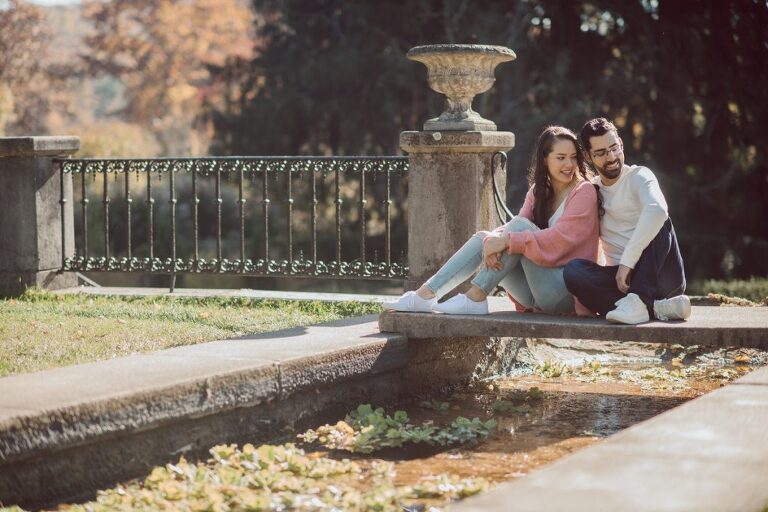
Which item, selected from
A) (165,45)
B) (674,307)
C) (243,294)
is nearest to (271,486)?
(674,307)

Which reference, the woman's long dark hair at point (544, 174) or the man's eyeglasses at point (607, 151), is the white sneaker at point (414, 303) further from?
the man's eyeglasses at point (607, 151)

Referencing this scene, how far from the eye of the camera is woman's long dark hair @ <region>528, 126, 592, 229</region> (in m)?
5.94

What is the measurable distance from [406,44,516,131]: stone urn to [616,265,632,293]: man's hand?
194 centimetres

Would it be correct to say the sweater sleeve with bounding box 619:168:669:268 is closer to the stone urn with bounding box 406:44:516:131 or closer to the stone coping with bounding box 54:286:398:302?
the stone urn with bounding box 406:44:516:131

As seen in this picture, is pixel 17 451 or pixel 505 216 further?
pixel 505 216

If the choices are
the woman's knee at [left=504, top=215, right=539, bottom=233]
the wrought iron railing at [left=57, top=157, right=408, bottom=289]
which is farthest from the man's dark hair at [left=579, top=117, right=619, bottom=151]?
the wrought iron railing at [left=57, top=157, right=408, bottom=289]

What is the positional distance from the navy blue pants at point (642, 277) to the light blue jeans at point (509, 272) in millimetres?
189

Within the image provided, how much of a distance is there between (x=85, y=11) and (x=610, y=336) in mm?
35064

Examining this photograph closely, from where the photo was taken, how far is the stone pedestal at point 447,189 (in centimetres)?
707

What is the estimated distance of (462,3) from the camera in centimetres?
1756

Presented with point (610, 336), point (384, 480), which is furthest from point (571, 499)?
point (610, 336)

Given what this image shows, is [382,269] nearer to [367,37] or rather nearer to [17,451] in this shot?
[17,451]

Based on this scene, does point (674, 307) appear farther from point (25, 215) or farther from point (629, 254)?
point (25, 215)

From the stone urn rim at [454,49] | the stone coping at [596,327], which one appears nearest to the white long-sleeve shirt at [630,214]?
the stone coping at [596,327]
